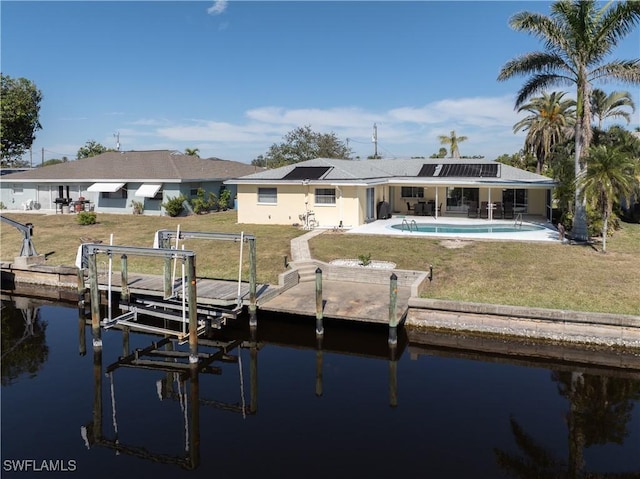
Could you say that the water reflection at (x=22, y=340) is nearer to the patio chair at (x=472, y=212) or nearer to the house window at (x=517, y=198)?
the patio chair at (x=472, y=212)

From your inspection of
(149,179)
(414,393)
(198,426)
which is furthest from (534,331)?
(149,179)

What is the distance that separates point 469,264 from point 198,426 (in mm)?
11760

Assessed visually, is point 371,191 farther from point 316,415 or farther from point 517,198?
point 316,415

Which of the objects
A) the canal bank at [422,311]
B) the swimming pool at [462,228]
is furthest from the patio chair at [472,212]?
the canal bank at [422,311]

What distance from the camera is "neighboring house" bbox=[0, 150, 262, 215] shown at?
33812 mm

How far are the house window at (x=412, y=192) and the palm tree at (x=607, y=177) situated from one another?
43.7 feet

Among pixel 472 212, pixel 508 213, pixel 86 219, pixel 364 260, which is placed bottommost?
pixel 364 260

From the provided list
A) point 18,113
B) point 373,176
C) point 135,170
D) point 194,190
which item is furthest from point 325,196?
point 18,113

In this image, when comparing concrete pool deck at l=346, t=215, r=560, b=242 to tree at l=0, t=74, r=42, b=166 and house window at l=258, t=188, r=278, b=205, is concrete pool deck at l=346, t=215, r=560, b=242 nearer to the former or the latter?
house window at l=258, t=188, r=278, b=205

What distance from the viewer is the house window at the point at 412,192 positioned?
3284 centimetres

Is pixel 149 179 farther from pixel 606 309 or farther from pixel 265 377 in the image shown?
pixel 606 309

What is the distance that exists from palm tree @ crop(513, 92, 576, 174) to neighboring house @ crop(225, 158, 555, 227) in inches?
384

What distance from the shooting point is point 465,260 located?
747 inches

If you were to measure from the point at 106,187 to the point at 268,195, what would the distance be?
491 inches
